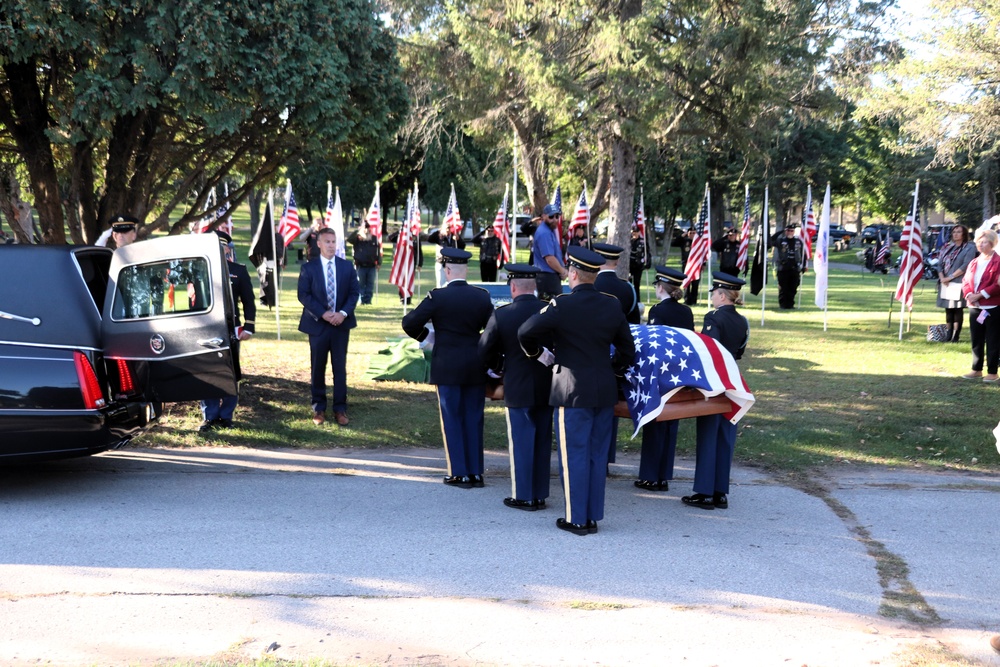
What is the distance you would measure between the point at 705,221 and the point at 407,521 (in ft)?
51.7

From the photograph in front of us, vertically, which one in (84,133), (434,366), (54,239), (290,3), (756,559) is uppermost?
(290,3)

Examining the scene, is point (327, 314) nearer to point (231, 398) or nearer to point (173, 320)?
point (231, 398)

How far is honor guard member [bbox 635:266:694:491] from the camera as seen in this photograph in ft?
25.4

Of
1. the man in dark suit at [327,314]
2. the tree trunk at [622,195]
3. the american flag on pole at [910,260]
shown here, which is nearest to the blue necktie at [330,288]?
the man in dark suit at [327,314]

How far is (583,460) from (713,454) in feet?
4.00

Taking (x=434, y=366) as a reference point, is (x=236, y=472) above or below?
below

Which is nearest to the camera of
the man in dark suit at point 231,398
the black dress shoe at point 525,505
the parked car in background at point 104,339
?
the parked car in background at point 104,339

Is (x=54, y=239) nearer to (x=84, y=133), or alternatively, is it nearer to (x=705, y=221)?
(x=84, y=133)

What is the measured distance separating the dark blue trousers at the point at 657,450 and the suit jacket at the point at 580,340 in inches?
46.5

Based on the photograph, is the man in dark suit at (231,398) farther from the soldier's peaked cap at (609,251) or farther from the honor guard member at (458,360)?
the soldier's peaked cap at (609,251)

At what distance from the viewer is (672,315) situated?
7.89m

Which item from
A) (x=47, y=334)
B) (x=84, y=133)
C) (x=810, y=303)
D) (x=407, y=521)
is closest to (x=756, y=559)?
(x=407, y=521)

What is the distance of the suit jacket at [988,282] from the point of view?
1184 centimetres

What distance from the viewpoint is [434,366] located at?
782 centimetres
